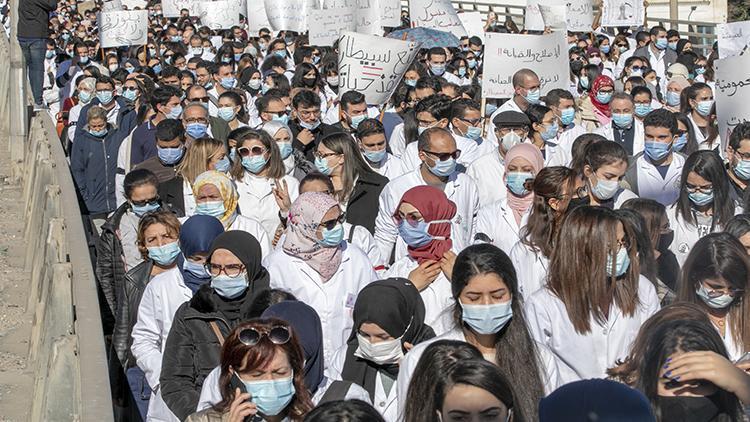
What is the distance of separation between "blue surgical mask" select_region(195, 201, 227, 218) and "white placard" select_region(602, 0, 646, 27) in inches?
694

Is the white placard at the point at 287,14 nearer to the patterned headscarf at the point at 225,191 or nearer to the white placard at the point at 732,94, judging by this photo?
the white placard at the point at 732,94

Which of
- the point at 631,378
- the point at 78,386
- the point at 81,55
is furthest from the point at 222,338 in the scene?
the point at 81,55

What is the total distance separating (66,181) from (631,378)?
23.7ft

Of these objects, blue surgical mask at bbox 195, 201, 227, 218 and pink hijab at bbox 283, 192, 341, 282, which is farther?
blue surgical mask at bbox 195, 201, 227, 218

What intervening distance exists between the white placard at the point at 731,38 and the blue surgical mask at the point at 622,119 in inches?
102

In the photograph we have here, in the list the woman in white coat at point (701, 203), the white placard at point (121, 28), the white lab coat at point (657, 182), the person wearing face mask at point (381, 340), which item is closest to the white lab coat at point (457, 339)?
the person wearing face mask at point (381, 340)

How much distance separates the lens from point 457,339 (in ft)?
16.0

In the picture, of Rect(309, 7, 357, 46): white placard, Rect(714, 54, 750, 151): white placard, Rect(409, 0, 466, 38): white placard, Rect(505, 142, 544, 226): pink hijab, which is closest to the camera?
Rect(505, 142, 544, 226): pink hijab

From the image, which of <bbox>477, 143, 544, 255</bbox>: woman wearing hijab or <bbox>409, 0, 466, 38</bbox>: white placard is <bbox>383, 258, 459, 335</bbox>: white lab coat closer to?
<bbox>477, 143, 544, 255</bbox>: woman wearing hijab

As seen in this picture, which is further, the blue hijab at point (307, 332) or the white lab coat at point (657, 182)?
the white lab coat at point (657, 182)

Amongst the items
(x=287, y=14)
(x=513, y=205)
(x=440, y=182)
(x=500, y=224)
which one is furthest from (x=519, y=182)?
(x=287, y=14)

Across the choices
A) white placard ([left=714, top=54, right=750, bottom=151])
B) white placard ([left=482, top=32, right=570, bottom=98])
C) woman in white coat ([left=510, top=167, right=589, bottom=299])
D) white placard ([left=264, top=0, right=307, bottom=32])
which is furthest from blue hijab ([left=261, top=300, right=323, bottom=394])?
white placard ([left=264, top=0, right=307, bottom=32])

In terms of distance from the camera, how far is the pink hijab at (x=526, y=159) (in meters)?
7.74

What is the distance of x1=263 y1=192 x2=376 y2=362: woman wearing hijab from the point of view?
630 centimetres
